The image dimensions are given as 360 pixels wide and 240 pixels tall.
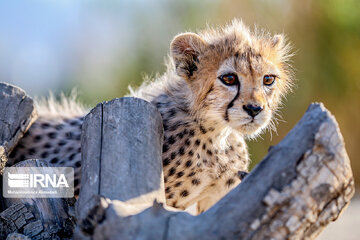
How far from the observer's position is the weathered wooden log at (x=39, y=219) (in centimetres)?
197

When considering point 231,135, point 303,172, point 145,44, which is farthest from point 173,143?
point 145,44

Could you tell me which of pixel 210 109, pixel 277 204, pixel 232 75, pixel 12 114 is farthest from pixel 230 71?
pixel 12 114

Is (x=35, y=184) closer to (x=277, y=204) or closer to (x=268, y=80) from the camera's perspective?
(x=277, y=204)

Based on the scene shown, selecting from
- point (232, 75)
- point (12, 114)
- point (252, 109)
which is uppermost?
point (232, 75)

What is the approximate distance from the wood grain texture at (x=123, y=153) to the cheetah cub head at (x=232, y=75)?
444 mm

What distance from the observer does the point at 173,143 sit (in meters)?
2.51

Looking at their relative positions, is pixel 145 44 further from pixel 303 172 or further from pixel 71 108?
pixel 303 172

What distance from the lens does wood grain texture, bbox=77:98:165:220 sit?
1.72 m

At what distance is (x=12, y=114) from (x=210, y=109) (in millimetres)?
1056

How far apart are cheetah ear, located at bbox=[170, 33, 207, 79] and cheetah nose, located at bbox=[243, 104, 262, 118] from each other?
0.45m

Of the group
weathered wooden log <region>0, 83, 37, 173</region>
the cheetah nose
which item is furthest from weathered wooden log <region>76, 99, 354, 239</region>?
weathered wooden log <region>0, 83, 37, 173</region>

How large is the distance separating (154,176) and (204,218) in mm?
336

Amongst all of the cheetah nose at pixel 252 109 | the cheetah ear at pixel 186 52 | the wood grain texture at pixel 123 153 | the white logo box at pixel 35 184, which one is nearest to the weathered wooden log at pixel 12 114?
the white logo box at pixel 35 184

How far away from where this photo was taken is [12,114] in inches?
98.9
